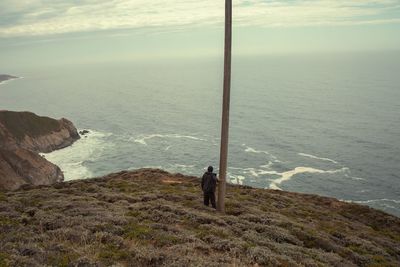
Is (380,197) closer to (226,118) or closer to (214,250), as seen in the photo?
(226,118)

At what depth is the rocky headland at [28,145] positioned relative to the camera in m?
66.6

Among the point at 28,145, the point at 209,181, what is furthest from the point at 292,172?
the point at 28,145

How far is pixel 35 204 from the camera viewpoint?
21078 mm

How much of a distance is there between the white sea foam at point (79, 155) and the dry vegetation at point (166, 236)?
5421cm

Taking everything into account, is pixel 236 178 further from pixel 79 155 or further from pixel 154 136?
pixel 154 136

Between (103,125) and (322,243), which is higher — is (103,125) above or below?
below

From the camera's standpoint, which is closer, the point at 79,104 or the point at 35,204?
the point at 35,204

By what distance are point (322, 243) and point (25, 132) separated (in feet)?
309

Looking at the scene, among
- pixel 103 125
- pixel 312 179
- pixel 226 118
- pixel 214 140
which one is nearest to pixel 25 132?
pixel 103 125

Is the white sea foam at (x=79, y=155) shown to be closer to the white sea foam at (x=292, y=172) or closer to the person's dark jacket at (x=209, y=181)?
the white sea foam at (x=292, y=172)

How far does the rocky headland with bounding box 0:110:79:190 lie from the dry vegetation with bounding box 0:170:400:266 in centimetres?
4666

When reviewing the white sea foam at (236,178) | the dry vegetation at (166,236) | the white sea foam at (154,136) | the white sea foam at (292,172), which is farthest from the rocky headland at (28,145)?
the dry vegetation at (166,236)

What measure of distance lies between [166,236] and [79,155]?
82336 mm

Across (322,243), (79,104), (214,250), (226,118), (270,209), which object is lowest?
(79,104)
